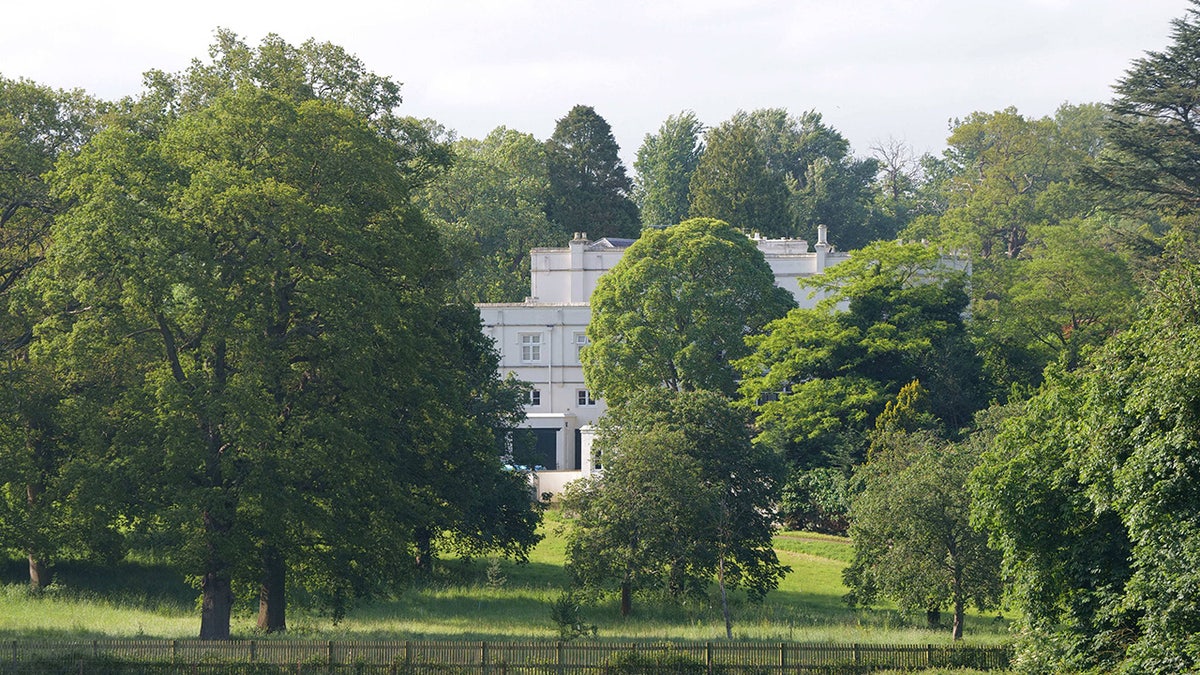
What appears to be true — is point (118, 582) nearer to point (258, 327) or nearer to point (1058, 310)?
point (258, 327)

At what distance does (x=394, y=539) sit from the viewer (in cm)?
4506

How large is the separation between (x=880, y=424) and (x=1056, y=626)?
34265 millimetres

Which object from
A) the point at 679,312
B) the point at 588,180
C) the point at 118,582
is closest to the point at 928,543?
the point at 118,582

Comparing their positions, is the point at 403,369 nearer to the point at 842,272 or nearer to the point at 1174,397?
the point at 1174,397

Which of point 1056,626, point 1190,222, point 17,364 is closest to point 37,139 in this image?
point 17,364

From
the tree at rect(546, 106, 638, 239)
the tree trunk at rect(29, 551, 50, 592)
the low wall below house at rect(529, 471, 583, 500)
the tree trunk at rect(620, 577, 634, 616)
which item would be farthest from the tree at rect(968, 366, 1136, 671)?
the tree at rect(546, 106, 638, 239)

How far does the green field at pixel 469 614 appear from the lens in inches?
1812

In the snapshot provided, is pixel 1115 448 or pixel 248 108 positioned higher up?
pixel 248 108

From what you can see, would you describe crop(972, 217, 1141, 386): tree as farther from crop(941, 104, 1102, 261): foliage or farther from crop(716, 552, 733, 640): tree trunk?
crop(716, 552, 733, 640): tree trunk

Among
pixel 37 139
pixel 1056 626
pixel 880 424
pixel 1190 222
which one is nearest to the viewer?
pixel 1056 626

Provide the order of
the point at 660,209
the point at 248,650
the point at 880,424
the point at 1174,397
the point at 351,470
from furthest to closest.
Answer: the point at 660,209 → the point at 880,424 → the point at 351,470 → the point at 248,650 → the point at 1174,397

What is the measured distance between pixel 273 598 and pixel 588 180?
84438mm

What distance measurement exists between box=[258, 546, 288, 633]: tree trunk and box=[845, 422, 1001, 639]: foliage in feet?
61.1

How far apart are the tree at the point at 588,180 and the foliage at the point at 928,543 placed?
2979 inches
